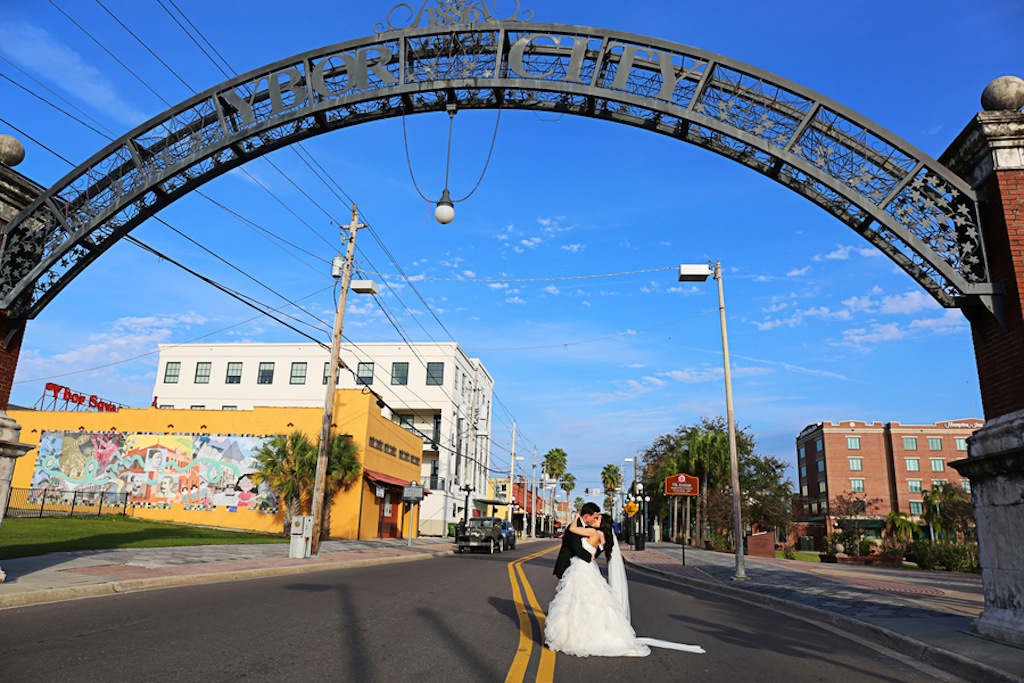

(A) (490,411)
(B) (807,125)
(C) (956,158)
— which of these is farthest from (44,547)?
(A) (490,411)

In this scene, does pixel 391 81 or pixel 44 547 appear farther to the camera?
pixel 44 547

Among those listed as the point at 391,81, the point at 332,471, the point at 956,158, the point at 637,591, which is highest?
the point at 391,81

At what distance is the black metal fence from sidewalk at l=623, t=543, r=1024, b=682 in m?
29.3

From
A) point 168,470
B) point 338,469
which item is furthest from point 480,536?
point 168,470

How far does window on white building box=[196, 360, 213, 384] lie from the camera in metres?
60.0

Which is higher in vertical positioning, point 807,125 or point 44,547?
point 807,125

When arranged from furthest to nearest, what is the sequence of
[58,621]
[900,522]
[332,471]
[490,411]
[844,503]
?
1. [490,411]
2. [844,503]
3. [900,522]
4. [332,471]
5. [58,621]

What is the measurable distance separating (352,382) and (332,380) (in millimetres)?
36874

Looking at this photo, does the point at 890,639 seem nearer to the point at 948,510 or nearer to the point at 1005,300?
the point at 1005,300

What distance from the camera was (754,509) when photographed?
182 feet

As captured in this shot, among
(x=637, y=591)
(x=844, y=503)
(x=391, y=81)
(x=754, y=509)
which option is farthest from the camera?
(x=844, y=503)

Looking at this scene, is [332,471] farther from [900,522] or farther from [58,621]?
[900,522]

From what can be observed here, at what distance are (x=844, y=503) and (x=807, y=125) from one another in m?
71.0

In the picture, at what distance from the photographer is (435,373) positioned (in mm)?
58312
